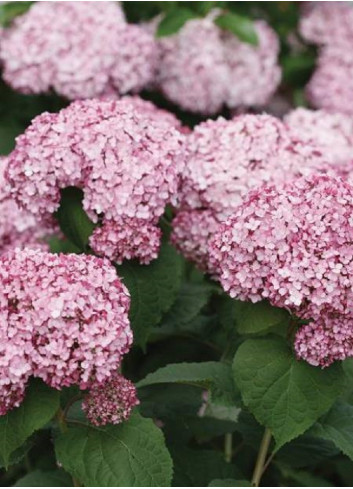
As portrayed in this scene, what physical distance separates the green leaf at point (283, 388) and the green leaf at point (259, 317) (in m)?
0.06

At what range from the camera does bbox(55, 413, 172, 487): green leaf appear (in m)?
2.11

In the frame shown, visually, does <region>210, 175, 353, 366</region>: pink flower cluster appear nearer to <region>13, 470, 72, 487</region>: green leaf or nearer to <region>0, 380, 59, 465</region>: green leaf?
<region>0, 380, 59, 465</region>: green leaf

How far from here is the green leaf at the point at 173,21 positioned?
3.65 metres

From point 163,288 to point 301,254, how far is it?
1.77 ft

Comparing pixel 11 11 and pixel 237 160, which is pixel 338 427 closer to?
pixel 237 160

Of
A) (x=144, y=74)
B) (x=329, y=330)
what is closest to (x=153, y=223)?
(x=329, y=330)

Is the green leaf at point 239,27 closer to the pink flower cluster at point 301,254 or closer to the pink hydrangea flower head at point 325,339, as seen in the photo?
the pink flower cluster at point 301,254

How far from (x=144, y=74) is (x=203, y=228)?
117 centimetres

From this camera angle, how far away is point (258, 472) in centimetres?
243

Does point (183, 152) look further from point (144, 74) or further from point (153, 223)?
point (144, 74)

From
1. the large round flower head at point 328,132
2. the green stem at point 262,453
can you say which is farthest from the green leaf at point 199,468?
the large round flower head at point 328,132

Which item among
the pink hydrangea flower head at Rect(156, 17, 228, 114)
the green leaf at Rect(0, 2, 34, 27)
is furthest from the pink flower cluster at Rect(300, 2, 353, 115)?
the green leaf at Rect(0, 2, 34, 27)

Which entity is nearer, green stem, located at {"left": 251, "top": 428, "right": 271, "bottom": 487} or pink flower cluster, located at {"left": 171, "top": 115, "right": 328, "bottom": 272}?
green stem, located at {"left": 251, "top": 428, "right": 271, "bottom": 487}

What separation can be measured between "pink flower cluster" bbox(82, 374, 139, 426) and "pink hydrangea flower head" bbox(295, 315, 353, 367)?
1.35 ft
